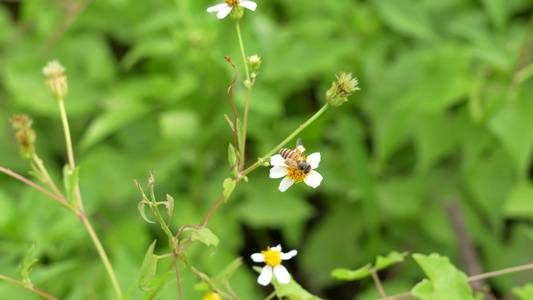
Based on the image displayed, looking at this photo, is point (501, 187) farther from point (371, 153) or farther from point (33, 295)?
point (33, 295)

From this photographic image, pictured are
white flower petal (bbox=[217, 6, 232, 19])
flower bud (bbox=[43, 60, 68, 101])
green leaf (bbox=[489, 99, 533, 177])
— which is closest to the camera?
white flower petal (bbox=[217, 6, 232, 19])

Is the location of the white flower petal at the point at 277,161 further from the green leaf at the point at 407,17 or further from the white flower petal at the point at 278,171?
the green leaf at the point at 407,17

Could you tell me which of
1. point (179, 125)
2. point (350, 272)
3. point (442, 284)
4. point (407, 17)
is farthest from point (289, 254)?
point (407, 17)

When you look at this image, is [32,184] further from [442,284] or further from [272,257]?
[442,284]

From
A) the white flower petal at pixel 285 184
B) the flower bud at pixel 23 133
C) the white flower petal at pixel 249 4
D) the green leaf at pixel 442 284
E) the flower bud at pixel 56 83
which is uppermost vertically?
the flower bud at pixel 56 83

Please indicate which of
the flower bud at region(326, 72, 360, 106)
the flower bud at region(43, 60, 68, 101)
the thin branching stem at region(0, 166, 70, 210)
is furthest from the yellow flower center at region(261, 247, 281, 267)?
the flower bud at region(43, 60, 68, 101)

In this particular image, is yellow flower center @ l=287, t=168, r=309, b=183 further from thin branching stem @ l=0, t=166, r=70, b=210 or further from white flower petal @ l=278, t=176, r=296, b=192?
thin branching stem @ l=0, t=166, r=70, b=210

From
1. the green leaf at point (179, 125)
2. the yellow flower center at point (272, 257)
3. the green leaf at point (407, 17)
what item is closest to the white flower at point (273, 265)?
the yellow flower center at point (272, 257)
